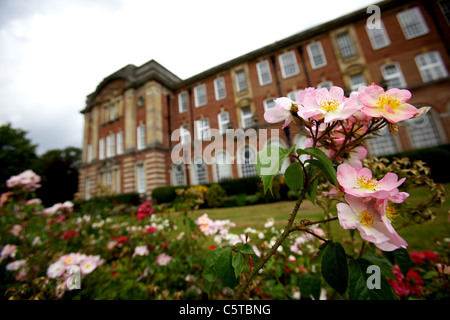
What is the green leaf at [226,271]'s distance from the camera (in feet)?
1.99

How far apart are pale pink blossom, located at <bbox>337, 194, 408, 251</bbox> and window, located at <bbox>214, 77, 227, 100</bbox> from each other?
15282 millimetres

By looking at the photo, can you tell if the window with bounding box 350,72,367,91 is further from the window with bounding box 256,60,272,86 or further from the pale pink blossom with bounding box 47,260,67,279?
the pale pink blossom with bounding box 47,260,67,279

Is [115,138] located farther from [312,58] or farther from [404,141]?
[404,141]

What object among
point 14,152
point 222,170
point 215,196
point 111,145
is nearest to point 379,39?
point 222,170

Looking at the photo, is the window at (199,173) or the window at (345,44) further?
the window at (199,173)

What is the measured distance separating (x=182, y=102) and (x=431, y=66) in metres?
16.9

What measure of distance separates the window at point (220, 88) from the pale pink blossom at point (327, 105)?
15.0 metres

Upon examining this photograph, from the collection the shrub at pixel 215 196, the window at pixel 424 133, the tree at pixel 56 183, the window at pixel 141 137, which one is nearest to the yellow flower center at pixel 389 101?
the shrub at pixel 215 196

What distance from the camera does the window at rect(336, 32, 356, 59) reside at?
11859 mm

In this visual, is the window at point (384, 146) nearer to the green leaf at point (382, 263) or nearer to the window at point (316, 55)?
the window at point (316, 55)

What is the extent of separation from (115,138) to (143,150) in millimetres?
4731

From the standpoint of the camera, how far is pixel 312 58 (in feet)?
40.5

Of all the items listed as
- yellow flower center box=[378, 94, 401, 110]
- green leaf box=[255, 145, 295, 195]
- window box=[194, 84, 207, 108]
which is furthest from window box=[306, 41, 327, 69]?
green leaf box=[255, 145, 295, 195]
